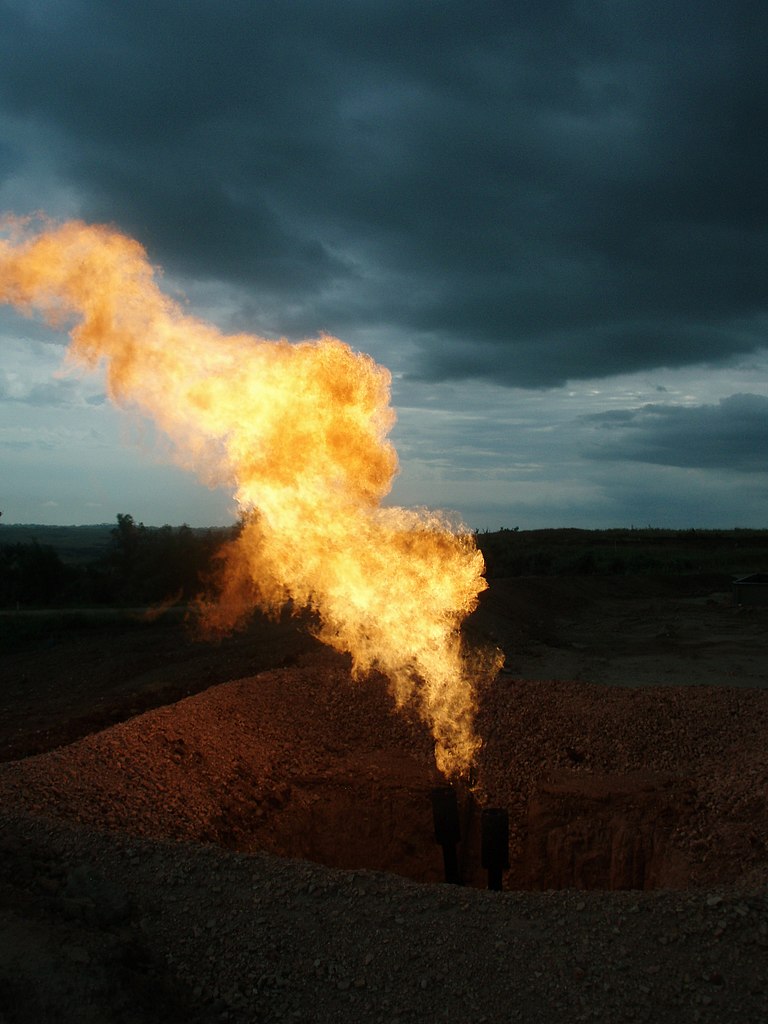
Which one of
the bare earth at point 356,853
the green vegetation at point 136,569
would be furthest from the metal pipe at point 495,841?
the green vegetation at point 136,569

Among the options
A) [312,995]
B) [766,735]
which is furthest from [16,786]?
[766,735]

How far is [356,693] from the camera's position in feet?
40.4

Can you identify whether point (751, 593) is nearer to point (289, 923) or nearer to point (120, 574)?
point (120, 574)

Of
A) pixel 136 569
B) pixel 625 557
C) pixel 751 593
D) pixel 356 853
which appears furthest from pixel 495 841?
pixel 625 557

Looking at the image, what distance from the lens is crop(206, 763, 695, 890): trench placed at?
9.11 meters

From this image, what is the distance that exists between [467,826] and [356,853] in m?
1.42

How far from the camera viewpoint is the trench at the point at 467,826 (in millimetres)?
9109

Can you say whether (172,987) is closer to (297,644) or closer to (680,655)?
(297,644)

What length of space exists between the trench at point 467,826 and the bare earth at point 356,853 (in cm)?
3

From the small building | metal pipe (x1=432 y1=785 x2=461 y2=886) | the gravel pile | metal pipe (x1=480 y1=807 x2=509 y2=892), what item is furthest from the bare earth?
the small building

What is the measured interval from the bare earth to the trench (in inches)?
1.0

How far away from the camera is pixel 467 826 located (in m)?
10.3

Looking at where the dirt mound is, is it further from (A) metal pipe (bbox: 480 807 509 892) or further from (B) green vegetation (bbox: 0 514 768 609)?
(B) green vegetation (bbox: 0 514 768 609)

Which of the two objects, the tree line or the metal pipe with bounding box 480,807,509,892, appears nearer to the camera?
the metal pipe with bounding box 480,807,509,892
